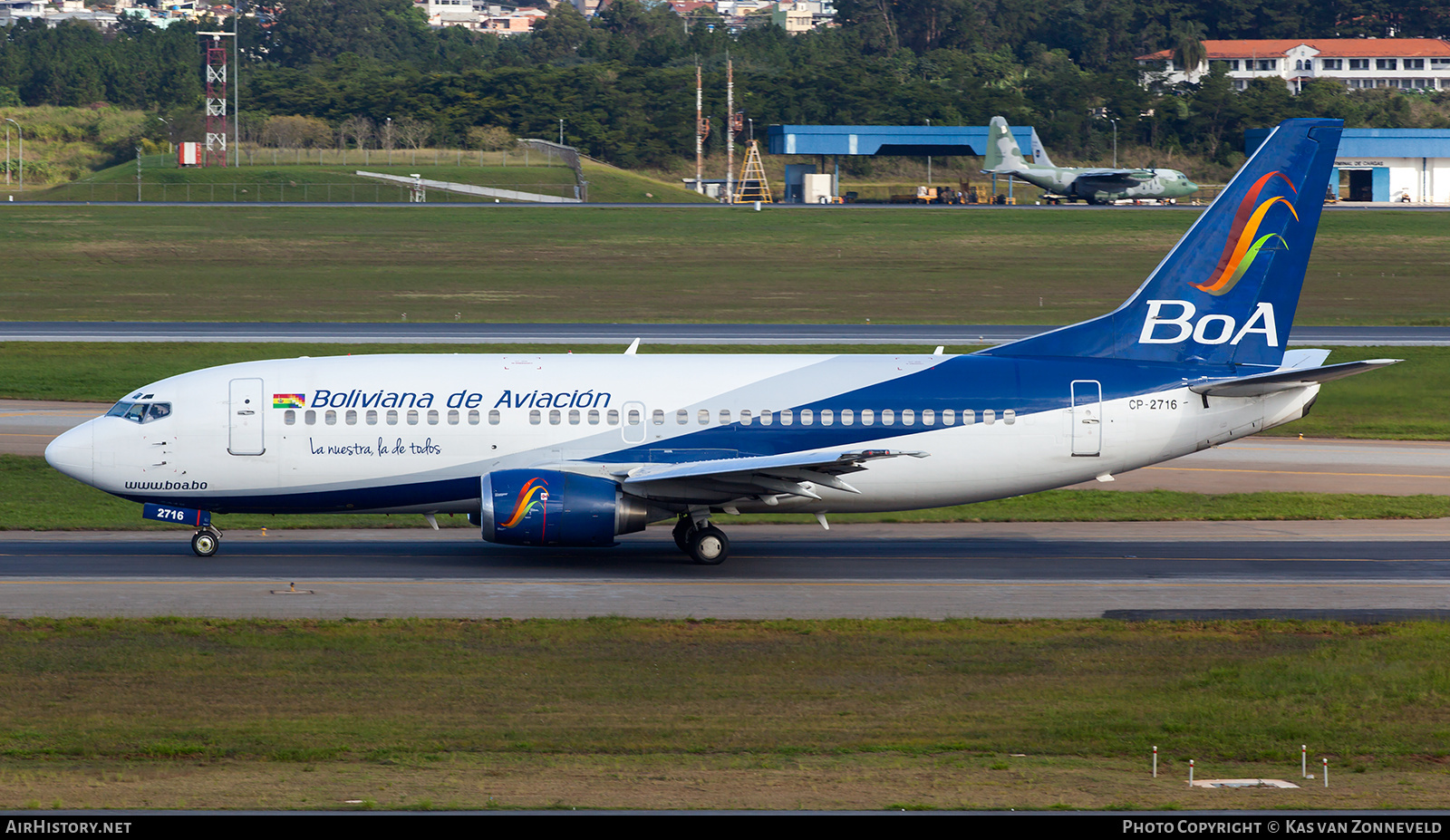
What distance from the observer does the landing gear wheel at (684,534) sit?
30656 mm

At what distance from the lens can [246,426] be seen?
97.8ft

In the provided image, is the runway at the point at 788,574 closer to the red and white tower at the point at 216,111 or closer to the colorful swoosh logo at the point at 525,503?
the colorful swoosh logo at the point at 525,503

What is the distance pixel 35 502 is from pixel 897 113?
158549 mm

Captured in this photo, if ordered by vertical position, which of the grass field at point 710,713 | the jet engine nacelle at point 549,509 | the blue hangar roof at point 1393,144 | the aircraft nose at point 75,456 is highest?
the blue hangar roof at point 1393,144

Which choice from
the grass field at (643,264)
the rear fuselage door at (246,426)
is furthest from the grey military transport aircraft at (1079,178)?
the rear fuselage door at (246,426)

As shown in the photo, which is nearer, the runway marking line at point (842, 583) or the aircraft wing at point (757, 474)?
the runway marking line at point (842, 583)

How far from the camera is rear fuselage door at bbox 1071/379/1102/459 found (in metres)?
30.7

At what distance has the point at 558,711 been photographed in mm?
19344

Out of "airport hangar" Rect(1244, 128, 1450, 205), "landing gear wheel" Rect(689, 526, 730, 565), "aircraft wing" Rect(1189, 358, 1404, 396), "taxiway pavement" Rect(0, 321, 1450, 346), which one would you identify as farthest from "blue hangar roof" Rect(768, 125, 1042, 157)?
"landing gear wheel" Rect(689, 526, 730, 565)

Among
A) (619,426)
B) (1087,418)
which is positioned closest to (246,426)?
(619,426)

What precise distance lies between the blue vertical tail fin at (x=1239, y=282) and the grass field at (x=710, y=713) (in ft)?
28.8

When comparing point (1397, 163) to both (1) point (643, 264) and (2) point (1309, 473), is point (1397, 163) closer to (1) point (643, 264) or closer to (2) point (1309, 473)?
(1) point (643, 264)

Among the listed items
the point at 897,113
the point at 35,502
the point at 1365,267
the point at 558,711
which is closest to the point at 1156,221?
the point at 1365,267
